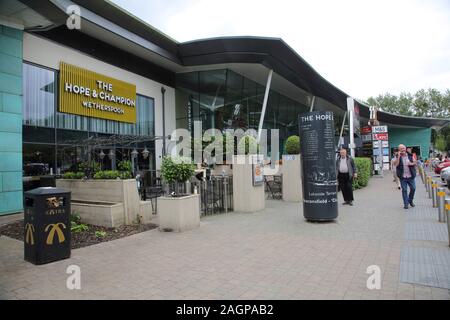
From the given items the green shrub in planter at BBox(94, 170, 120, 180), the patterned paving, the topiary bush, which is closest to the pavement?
the patterned paving

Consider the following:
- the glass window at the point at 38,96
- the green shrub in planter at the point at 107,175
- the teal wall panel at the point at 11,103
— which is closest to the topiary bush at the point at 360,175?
the green shrub in planter at the point at 107,175

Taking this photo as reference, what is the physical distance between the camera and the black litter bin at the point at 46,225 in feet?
16.9

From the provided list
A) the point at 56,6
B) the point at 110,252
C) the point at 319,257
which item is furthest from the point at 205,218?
the point at 56,6

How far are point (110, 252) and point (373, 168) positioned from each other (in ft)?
86.1

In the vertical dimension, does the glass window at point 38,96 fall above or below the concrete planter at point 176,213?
above

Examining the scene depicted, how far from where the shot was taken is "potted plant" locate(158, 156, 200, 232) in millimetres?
7500

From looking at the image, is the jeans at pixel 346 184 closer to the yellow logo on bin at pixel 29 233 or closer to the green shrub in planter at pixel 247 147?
the green shrub in planter at pixel 247 147

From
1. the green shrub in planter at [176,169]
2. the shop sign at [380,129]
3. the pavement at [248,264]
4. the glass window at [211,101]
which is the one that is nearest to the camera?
the pavement at [248,264]

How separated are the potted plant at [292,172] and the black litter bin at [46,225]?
8.55 m

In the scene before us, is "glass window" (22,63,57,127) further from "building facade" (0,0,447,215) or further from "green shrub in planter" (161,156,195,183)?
"green shrub in planter" (161,156,195,183)

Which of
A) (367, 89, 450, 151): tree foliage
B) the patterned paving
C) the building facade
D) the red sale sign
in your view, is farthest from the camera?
(367, 89, 450, 151): tree foliage

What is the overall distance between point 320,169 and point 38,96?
1022cm

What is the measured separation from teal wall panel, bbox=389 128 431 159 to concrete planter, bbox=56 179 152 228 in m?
50.8

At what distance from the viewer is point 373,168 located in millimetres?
27844
